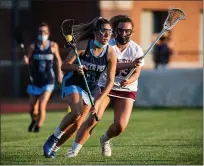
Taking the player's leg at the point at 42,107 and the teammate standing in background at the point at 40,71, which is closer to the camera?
the player's leg at the point at 42,107

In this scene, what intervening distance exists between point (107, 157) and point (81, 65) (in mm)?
1577

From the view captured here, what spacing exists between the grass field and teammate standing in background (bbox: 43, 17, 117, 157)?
1.75 feet

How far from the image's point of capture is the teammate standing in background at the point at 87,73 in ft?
35.0

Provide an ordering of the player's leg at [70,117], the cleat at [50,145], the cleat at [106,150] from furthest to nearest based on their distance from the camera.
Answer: the cleat at [106,150], the cleat at [50,145], the player's leg at [70,117]

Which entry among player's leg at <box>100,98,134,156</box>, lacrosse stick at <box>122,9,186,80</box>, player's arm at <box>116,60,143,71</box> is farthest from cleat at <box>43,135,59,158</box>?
lacrosse stick at <box>122,9,186,80</box>

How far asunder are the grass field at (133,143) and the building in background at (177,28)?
10312 mm

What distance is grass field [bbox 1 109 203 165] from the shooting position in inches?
436

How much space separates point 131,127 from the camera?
1780 cm

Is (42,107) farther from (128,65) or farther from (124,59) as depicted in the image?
(128,65)

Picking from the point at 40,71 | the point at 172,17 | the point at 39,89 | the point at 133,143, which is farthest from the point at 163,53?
the point at 172,17

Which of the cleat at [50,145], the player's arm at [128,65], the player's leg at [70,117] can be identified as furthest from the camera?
the player's arm at [128,65]

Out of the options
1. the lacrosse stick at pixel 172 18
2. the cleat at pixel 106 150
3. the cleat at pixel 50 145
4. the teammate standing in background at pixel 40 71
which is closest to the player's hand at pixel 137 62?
the lacrosse stick at pixel 172 18

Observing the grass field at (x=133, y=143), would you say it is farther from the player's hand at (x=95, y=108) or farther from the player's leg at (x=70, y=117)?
the player's hand at (x=95, y=108)

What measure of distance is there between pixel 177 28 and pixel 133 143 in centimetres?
1918
